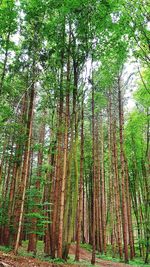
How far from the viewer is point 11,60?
11578 mm

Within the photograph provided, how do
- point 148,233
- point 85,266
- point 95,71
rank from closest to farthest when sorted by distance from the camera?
point 85,266 < point 95,71 < point 148,233

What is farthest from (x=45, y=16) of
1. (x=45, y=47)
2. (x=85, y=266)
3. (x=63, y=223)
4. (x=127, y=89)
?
(x=85, y=266)

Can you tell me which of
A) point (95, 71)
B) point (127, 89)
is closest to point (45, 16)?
point (95, 71)

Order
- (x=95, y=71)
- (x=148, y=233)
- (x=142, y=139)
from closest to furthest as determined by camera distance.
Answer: (x=95, y=71), (x=148, y=233), (x=142, y=139)

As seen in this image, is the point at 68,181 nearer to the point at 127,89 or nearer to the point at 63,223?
the point at 63,223

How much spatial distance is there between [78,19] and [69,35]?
0.86 m

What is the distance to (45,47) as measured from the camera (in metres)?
11.2

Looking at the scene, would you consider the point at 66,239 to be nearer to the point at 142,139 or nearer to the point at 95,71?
the point at 95,71

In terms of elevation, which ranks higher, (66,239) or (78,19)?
(78,19)

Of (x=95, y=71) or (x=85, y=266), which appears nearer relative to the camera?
(x=85, y=266)

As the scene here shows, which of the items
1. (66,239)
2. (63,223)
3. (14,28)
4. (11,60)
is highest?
(14,28)

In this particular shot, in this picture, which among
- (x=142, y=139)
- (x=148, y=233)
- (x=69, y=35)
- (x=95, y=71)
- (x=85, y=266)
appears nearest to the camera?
(x=85, y=266)

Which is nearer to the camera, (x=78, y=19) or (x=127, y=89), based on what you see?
(x=78, y=19)

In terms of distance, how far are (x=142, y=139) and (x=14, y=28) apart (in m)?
11.9
